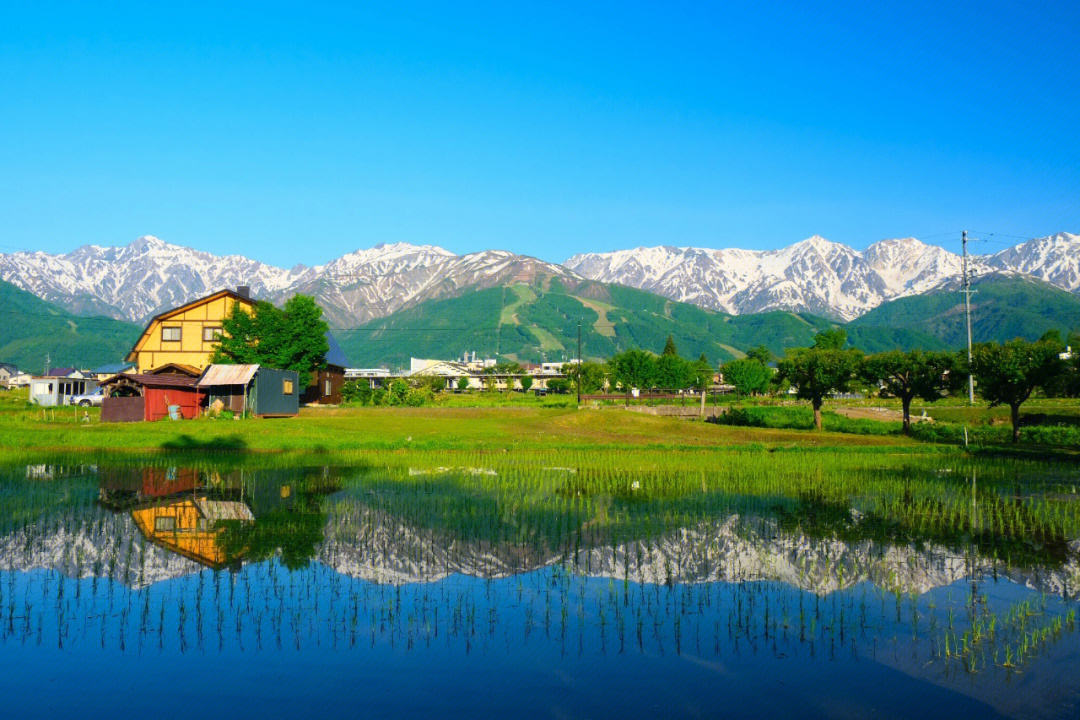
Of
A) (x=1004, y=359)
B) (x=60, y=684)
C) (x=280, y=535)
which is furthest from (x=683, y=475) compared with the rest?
(x=1004, y=359)

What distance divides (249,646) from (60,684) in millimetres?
2250

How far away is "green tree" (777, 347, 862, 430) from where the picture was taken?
60.7m

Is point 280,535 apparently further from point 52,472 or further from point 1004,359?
point 1004,359

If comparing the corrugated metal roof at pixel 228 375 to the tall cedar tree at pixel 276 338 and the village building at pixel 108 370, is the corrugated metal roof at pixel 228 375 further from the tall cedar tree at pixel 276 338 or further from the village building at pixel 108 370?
the village building at pixel 108 370

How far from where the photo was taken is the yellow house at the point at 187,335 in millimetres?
66688

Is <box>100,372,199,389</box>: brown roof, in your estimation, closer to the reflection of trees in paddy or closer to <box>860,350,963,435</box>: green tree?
the reflection of trees in paddy

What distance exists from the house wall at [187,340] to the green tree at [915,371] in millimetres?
48201

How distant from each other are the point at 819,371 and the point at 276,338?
40.2 meters

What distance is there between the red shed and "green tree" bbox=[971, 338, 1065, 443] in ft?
152

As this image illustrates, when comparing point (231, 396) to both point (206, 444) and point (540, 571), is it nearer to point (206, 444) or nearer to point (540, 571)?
point (206, 444)

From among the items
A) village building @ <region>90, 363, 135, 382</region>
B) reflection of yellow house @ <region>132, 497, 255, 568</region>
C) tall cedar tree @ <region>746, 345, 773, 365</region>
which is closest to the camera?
reflection of yellow house @ <region>132, 497, 255, 568</region>

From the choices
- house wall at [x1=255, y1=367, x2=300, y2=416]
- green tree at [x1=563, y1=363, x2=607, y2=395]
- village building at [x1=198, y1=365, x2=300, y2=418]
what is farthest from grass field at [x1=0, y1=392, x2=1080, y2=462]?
green tree at [x1=563, y1=363, x2=607, y2=395]

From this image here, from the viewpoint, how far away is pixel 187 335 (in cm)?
6700

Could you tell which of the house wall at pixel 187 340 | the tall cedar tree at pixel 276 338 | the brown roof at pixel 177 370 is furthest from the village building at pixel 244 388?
the house wall at pixel 187 340
